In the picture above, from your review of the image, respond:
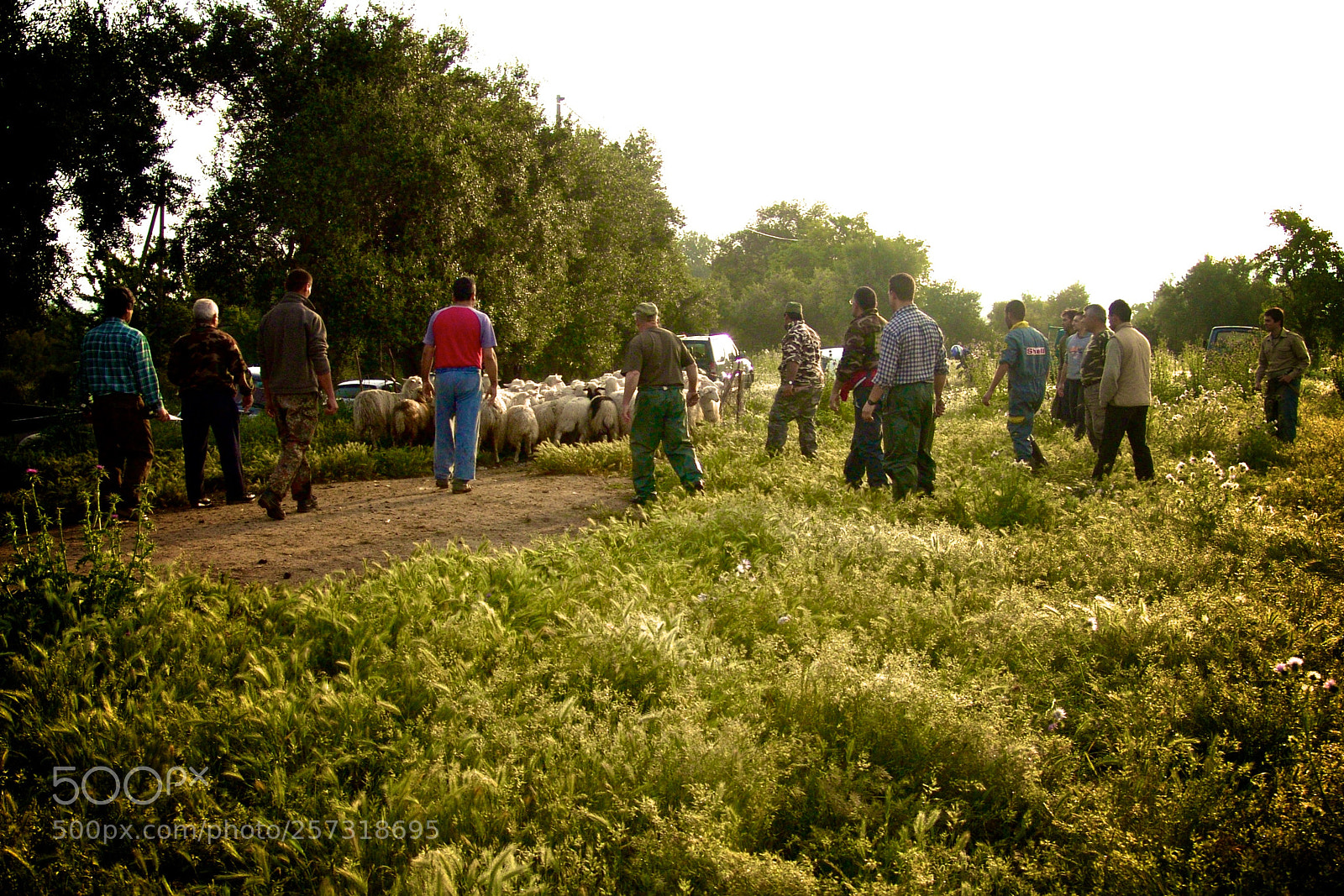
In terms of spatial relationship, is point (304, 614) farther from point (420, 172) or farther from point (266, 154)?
point (266, 154)

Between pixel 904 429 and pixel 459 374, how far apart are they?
4.45m

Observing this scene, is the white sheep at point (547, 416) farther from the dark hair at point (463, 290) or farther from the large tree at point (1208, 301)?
the large tree at point (1208, 301)

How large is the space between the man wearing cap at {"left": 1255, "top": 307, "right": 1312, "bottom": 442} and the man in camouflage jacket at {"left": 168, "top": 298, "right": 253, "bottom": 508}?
12.1 m

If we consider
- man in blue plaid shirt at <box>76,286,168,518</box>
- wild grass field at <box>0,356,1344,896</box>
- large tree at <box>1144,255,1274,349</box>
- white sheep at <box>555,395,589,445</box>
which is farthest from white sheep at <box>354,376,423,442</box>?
large tree at <box>1144,255,1274,349</box>

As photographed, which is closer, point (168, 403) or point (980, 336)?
point (168, 403)

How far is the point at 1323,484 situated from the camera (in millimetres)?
7516

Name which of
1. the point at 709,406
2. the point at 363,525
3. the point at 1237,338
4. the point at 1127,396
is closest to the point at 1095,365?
the point at 1127,396

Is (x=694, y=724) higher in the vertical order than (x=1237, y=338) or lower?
lower

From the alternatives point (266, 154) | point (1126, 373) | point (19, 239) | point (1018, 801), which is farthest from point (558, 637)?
point (19, 239)

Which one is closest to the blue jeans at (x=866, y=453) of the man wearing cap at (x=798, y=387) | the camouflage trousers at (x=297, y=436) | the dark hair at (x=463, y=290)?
the man wearing cap at (x=798, y=387)

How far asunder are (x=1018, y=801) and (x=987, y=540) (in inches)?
130

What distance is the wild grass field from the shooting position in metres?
2.58

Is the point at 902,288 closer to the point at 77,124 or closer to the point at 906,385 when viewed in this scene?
the point at 906,385

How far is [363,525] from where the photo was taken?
22.2 feet
